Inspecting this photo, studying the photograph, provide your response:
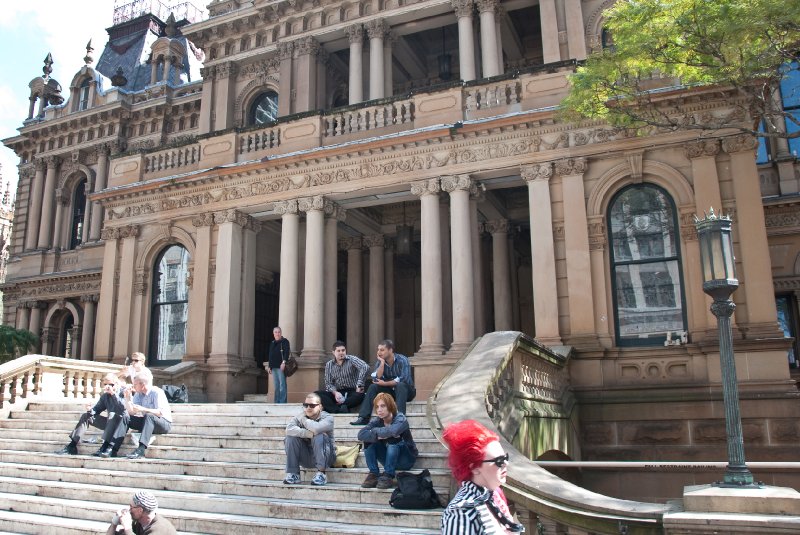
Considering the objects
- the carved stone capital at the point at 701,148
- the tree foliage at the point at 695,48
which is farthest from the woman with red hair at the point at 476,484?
Answer: the carved stone capital at the point at 701,148

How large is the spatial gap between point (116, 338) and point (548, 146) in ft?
44.7

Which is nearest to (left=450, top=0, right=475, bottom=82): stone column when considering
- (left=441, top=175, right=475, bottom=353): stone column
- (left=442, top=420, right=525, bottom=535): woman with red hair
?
(left=441, top=175, right=475, bottom=353): stone column

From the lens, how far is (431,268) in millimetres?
16203

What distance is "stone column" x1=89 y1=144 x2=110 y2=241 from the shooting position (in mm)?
29109

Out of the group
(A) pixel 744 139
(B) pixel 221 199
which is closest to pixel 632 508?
(A) pixel 744 139

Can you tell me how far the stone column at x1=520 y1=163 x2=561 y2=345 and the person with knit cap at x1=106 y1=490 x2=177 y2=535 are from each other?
399 inches

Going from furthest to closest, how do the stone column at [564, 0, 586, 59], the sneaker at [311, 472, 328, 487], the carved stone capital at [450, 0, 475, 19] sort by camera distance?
the carved stone capital at [450, 0, 475, 19] < the stone column at [564, 0, 586, 59] < the sneaker at [311, 472, 328, 487]

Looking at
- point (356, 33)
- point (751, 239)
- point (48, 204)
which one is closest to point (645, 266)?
point (751, 239)

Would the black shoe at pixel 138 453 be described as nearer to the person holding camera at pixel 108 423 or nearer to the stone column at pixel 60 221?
the person holding camera at pixel 108 423

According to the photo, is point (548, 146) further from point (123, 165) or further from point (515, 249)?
point (123, 165)

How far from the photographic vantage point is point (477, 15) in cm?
2008

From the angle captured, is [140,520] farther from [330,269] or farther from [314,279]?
[330,269]

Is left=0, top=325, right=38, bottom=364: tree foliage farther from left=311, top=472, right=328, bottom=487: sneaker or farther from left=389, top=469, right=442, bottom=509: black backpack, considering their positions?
left=389, top=469, right=442, bottom=509: black backpack

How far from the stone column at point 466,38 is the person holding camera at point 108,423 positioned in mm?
12938
